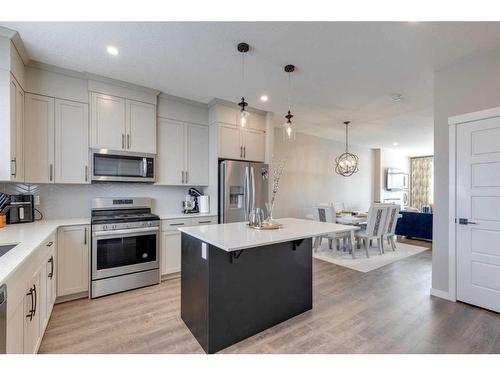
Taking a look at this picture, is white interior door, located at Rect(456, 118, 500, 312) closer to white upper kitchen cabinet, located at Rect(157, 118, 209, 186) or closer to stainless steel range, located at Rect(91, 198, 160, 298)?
white upper kitchen cabinet, located at Rect(157, 118, 209, 186)

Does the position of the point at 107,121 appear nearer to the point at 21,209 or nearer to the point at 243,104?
the point at 21,209

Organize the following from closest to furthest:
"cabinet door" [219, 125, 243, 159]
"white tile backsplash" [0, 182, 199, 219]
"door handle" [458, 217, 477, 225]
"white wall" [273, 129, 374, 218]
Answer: "door handle" [458, 217, 477, 225]
"white tile backsplash" [0, 182, 199, 219]
"cabinet door" [219, 125, 243, 159]
"white wall" [273, 129, 374, 218]

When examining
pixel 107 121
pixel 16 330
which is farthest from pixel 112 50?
pixel 16 330

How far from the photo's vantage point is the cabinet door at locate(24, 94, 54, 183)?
2.68m

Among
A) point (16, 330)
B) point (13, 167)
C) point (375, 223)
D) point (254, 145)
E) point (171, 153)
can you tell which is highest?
point (254, 145)

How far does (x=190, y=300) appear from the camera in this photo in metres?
2.18

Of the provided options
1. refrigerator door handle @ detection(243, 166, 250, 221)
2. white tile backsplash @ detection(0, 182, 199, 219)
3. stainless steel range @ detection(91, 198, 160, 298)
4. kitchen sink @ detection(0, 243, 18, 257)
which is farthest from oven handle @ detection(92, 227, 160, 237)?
refrigerator door handle @ detection(243, 166, 250, 221)

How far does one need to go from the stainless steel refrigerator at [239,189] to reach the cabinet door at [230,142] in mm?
166

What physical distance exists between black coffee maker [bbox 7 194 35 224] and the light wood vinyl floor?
3.42 ft

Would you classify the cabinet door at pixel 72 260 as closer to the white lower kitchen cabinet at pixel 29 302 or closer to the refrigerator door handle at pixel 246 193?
the white lower kitchen cabinet at pixel 29 302

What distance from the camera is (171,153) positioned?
12.2 ft

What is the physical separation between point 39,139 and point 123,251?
1585 mm

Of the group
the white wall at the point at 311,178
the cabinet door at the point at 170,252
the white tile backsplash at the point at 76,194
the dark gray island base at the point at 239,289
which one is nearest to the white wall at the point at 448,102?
the dark gray island base at the point at 239,289
